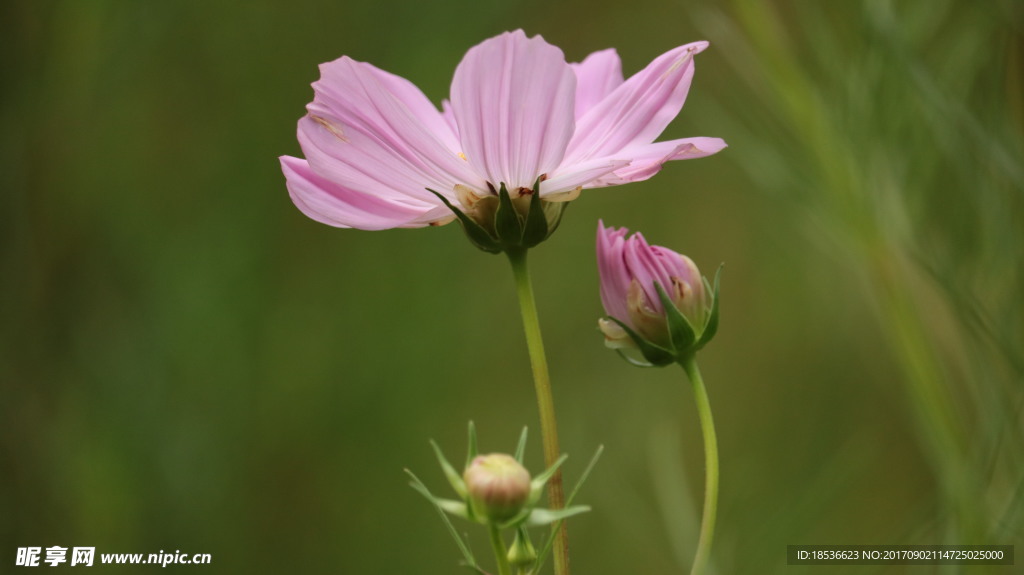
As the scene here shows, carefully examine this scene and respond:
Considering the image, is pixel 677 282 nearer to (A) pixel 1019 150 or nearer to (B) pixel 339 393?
(A) pixel 1019 150

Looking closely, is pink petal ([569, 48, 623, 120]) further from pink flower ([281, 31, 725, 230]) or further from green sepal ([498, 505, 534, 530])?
green sepal ([498, 505, 534, 530])

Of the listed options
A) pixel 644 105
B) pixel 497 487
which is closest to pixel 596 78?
pixel 644 105

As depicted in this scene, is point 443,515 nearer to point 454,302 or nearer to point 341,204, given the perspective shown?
point 341,204

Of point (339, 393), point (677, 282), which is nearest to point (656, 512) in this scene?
point (339, 393)

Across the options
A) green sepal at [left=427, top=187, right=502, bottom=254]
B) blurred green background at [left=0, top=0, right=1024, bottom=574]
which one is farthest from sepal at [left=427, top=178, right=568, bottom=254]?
blurred green background at [left=0, top=0, right=1024, bottom=574]

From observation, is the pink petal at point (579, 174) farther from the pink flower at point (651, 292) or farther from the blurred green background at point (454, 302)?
the blurred green background at point (454, 302)

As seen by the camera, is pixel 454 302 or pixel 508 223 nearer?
pixel 508 223

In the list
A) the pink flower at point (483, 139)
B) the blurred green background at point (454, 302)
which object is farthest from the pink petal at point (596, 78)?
the blurred green background at point (454, 302)
